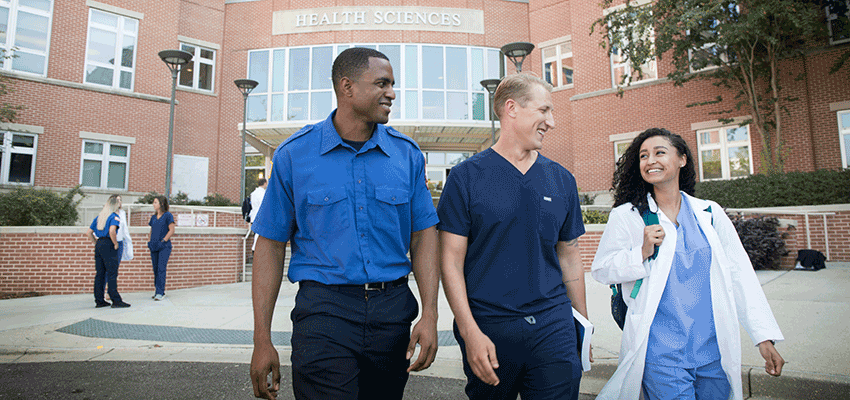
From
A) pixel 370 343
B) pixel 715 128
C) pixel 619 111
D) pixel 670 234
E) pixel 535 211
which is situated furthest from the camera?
pixel 619 111

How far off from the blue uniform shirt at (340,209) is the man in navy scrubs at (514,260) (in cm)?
22

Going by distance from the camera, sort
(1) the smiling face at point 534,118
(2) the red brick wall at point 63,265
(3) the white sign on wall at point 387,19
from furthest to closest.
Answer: (3) the white sign on wall at point 387,19, (2) the red brick wall at point 63,265, (1) the smiling face at point 534,118

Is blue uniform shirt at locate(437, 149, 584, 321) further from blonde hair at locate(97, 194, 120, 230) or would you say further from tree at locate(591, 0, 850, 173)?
tree at locate(591, 0, 850, 173)

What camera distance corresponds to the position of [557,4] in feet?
68.5

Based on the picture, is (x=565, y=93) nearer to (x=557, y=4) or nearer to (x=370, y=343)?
(x=557, y=4)

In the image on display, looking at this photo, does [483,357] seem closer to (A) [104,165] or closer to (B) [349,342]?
(B) [349,342]

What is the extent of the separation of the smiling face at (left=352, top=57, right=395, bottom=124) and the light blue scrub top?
64.2 inches

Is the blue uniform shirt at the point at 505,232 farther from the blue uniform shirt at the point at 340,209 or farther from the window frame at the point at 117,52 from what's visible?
the window frame at the point at 117,52

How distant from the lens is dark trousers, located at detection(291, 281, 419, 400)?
193 cm

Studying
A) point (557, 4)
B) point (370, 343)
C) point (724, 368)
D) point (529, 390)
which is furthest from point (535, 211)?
point (557, 4)

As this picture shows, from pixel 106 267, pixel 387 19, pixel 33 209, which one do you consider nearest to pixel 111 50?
pixel 33 209

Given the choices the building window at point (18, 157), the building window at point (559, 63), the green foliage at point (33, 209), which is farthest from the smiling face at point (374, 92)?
the building window at point (559, 63)

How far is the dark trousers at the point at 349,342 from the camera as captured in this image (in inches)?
76.1

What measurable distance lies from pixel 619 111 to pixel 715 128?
→ 10.5ft
